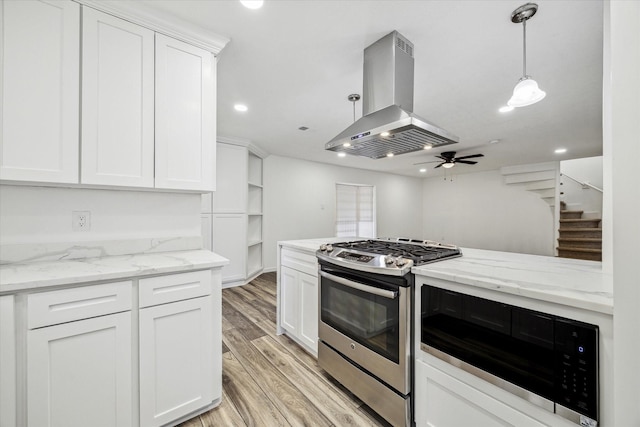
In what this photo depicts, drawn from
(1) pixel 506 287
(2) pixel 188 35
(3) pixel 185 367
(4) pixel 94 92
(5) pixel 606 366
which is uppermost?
(2) pixel 188 35

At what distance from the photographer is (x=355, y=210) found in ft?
22.7

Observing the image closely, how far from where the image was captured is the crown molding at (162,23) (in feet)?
5.02

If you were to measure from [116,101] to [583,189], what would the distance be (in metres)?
9.03

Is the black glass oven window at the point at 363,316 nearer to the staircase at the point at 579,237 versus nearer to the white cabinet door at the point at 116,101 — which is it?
the white cabinet door at the point at 116,101

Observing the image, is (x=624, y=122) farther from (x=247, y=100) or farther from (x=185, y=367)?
(x=247, y=100)

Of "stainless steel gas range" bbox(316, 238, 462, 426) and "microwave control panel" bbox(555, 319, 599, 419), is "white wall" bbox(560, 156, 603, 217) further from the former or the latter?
"microwave control panel" bbox(555, 319, 599, 419)

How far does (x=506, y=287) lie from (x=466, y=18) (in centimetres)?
166

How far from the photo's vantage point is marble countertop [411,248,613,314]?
0.89 m

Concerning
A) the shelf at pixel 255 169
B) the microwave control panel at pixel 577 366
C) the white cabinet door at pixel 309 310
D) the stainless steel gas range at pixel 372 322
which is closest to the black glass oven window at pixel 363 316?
the stainless steel gas range at pixel 372 322

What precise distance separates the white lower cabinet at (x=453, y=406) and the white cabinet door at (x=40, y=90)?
224cm

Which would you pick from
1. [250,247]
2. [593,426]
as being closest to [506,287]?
[593,426]

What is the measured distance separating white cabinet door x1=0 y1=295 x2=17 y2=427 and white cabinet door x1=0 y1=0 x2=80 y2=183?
0.71 metres

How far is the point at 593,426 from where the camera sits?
2.77 feet

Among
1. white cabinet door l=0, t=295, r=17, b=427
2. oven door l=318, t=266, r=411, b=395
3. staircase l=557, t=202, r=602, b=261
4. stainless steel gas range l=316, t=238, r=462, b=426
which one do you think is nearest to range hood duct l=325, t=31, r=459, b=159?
Result: stainless steel gas range l=316, t=238, r=462, b=426
